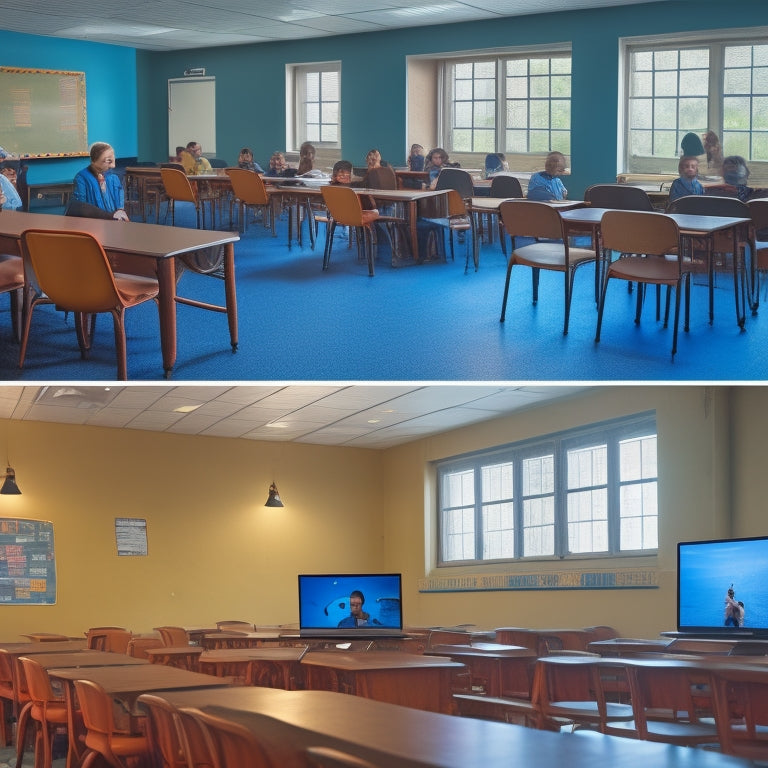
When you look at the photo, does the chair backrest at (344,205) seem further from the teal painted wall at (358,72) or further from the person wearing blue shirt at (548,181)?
the teal painted wall at (358,72)

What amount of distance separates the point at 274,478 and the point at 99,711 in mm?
8083

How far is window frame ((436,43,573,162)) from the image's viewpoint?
13748mm

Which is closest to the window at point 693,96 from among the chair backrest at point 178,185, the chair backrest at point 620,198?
the chair backrest at point 620,198

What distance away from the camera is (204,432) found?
10.8 m

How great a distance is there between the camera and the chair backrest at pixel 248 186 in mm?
10906

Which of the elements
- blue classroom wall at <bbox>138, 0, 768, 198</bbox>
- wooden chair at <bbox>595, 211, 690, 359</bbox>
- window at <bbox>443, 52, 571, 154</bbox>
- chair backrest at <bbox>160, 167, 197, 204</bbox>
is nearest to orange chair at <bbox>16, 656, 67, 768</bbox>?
wooden chair at <bbox>595, 211, 690, 359</bbox>

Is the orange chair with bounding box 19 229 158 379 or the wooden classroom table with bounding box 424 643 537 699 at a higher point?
the orange chair with bounding box 19 229 158 379

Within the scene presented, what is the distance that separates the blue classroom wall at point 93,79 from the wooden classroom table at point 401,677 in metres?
15.1

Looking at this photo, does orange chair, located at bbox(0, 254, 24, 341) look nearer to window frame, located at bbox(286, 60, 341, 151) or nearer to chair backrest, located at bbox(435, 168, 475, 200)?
chair backrest, located at bbox(435, 168, 475, 200)

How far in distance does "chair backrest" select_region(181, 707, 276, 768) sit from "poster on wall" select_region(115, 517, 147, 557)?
27.1 feet

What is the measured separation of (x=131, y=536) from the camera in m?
10.4

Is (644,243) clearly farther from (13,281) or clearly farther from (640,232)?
(13,281)

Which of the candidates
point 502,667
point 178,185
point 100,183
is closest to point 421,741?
point 502,667

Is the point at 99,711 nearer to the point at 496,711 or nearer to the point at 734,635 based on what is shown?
the point at 496,711
